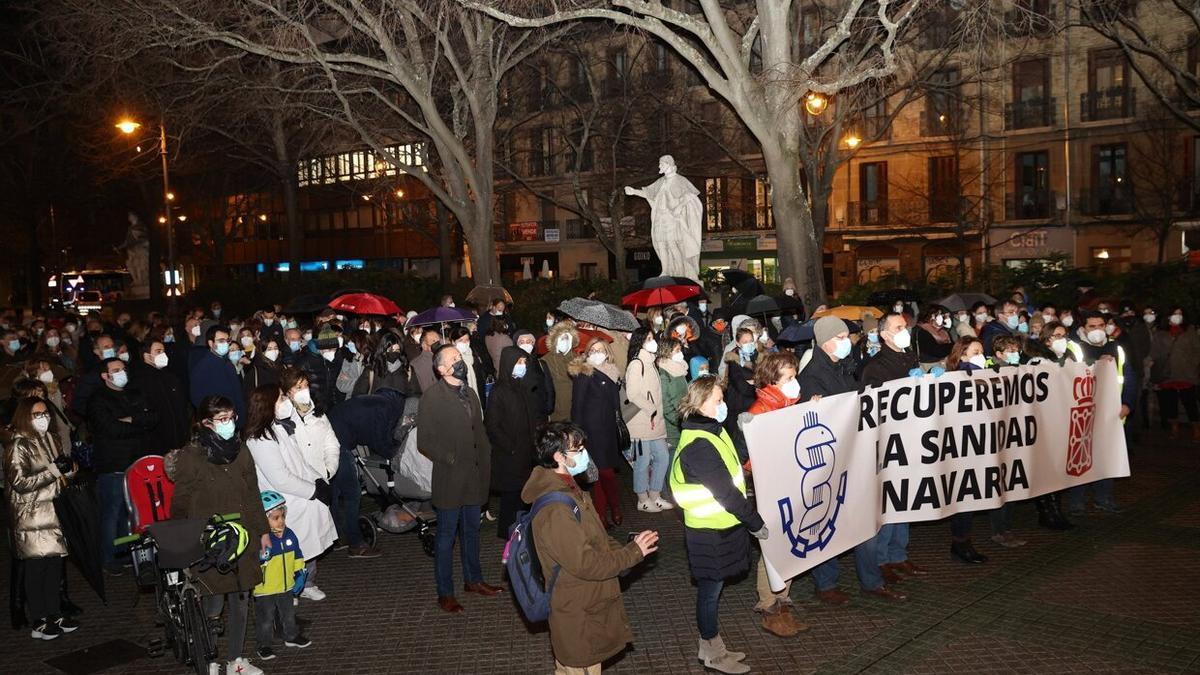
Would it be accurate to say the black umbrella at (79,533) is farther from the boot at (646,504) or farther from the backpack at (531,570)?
the boot at (646,504)

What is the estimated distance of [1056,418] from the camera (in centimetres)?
953

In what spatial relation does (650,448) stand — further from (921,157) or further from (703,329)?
(921,157)

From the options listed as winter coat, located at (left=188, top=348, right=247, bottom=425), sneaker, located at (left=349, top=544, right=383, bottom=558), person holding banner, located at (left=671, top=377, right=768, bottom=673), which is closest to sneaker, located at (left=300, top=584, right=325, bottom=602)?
sneaker, located at (left=349, top=544, right=383, bottom=558)

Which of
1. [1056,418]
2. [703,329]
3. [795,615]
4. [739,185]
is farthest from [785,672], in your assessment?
[739,185]

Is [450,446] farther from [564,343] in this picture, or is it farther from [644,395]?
[564,343]

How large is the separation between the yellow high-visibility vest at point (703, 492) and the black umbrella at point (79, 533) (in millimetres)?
4539

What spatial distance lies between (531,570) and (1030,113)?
40817mm

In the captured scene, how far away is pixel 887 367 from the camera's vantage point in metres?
8.69

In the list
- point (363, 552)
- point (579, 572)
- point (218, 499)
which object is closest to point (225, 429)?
point (218, 499)

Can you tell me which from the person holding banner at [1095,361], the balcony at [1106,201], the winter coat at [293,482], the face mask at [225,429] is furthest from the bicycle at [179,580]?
the balcony at [1106,201]

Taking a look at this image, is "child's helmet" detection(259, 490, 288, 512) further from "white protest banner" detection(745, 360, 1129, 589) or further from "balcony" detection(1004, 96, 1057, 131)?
"balcony" detection(1004, 96, 1057, 131)

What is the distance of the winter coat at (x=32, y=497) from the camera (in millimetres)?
7797

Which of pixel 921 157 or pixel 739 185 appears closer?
pixel 921 157

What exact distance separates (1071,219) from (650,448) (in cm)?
3444
